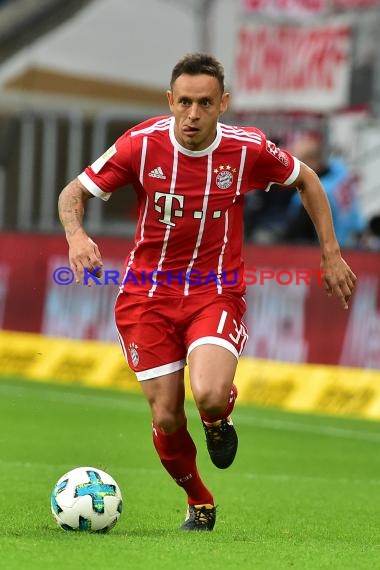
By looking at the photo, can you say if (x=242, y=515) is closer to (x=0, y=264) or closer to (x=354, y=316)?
(x=354, y=316)

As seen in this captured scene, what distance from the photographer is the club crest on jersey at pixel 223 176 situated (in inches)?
325

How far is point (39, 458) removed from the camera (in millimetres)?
11352

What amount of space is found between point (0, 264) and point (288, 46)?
444 cm

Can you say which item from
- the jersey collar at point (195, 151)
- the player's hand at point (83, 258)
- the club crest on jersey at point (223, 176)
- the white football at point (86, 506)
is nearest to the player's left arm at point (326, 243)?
the club crest on jersey at point (223, 176)

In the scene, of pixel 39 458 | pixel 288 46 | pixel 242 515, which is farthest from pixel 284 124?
pixel 242 515

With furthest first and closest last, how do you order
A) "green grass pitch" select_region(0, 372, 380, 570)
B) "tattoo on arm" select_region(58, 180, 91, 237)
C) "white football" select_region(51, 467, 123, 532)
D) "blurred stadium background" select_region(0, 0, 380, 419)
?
"blurred stadium background" select_region(0, 0, 380, 419)
"tattoo on arm" select_region(58, 180, 91, 237)
"white football" select_region(51, 467, 123, 532)
"green grass pitch" select_region(0, 372, 380, 570)

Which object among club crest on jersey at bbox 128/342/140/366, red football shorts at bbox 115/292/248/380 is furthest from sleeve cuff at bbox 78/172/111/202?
club crest on jersey at bbox 128/342/140/366

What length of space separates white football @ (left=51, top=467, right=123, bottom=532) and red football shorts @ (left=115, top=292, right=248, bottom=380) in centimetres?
70

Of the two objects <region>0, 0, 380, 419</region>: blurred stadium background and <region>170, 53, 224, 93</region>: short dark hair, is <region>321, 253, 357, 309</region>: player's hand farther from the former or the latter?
<region>0, 0, 380, 419</region>: blurred stadium background

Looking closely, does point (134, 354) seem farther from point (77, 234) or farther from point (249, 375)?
point (249, 375)

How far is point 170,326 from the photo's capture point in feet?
27.1

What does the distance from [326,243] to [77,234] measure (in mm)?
1450

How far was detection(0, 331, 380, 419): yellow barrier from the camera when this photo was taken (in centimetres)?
1494

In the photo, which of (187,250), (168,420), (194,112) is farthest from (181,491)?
(194,112)
